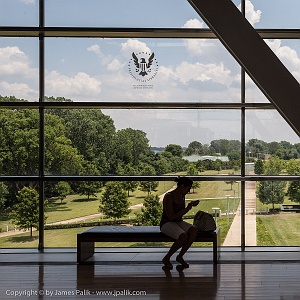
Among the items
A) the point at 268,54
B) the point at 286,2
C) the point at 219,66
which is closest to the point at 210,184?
the point at 219,66

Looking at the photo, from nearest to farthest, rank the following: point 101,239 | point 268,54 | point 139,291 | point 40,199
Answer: point 268,54, point 139,291, point 101,239, point 40,199

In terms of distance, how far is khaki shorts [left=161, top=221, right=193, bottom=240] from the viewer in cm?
739

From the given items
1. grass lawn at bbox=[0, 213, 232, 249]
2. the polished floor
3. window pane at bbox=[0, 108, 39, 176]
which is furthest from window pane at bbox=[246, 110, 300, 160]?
window pane at bbox=[0, 108, 39, 176]

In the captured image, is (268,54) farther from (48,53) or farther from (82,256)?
(48,53)

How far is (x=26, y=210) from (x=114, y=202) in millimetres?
1276

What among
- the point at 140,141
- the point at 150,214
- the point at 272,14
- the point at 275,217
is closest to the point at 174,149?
the point at 140,141

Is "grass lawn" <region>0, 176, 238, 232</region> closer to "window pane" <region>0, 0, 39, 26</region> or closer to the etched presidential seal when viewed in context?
the etched presidential seal

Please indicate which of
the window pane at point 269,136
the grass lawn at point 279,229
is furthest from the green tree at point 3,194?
the grass lawn at point 279,229

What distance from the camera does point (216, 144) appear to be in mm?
9055

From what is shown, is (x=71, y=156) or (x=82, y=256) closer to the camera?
(x=82, y=256)

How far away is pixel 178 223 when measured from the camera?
7.57 meters

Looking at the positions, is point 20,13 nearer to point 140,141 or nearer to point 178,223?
point 140,141

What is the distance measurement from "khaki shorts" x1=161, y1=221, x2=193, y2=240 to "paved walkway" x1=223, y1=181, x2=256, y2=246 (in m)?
1.61

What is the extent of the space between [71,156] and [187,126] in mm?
1746
